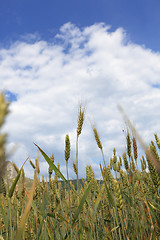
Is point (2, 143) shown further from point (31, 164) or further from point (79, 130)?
point (31, 164)

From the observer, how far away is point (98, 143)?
2604 millimetres

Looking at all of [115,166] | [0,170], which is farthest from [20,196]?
[0,170]

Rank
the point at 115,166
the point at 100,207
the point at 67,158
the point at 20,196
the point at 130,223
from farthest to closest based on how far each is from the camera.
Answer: the point at 115,166 → the point at 100,207 → the point at 20,196 → the point at 130,223 → the point at 67,158

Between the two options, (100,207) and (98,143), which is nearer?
(98,143)

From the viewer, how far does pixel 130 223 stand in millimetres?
2584

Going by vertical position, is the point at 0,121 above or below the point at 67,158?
below

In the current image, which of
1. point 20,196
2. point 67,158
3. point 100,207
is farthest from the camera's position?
point 100,207

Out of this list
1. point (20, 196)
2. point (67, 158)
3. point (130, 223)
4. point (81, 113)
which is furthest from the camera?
point (20, 196)

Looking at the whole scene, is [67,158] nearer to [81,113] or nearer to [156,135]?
[81,113]

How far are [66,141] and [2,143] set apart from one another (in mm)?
1666

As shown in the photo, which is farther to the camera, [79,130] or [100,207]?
[100,207]

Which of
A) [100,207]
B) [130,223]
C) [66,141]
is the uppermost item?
[66,141]

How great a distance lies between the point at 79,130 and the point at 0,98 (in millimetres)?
1678

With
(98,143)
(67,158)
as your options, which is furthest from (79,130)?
(98,143)
